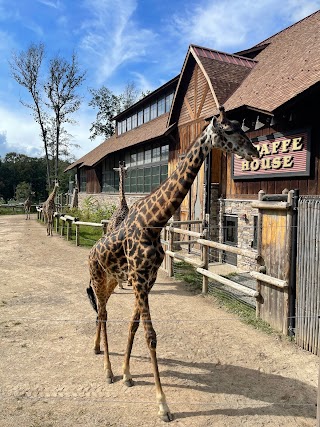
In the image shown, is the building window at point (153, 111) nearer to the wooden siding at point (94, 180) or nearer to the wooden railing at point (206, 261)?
the wooden siding at point (94, 180)

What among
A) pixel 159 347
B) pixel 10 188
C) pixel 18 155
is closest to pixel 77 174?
pixel 10 188

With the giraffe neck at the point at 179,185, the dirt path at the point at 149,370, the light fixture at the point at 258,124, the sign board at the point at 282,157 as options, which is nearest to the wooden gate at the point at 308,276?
the dirt path at the point at 149,370

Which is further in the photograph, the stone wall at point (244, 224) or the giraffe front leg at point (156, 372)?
the stone wall at point (244, 224)

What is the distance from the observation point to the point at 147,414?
364 centimetres

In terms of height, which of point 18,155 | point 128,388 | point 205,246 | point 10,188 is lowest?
point 128,388

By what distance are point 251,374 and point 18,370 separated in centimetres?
312

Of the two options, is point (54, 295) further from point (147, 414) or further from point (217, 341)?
point (147, 414)

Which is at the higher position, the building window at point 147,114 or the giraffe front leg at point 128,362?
the building window at point 147,114

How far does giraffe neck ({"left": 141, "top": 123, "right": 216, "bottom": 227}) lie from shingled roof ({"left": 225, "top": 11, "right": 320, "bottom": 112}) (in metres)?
4.99

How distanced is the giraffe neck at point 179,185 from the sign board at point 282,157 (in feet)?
18.1

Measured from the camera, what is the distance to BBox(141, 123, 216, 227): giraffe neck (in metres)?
3.79

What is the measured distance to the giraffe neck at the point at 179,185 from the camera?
3.79 metres

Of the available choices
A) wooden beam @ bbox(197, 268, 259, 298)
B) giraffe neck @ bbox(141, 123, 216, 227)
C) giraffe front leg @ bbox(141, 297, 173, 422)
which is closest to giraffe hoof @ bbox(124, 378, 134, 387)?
giraffe front leg @ bbox(141, 297, 173, 422)

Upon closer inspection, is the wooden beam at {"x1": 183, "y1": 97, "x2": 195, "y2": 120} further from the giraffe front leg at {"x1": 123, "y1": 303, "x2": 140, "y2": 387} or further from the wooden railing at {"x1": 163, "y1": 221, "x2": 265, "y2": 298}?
the giraffe front leg at {"x1": 123, "y1": 303, "x2": 140, "y2": 387}
